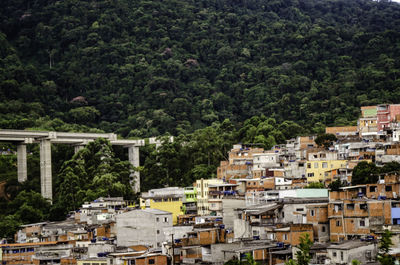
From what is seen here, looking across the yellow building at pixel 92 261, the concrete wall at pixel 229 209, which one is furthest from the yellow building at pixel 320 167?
the yellow building at pixel 92 261

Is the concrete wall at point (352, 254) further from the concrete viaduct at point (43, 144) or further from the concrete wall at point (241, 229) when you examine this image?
the concrete viaduct at point (43, 144)

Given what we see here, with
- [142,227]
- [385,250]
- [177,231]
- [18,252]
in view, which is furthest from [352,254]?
[18,252]

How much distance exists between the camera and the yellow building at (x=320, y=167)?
4800cm

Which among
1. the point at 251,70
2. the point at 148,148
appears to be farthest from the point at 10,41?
the point at 148,148

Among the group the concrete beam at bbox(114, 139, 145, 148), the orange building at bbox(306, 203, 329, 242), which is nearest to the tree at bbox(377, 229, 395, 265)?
the orange building at bbox(306, 203, 329, 242)

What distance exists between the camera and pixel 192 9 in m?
124

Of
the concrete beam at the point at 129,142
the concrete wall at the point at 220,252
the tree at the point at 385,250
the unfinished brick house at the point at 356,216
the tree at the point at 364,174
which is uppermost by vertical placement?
the concrete beam at the point at 129,142

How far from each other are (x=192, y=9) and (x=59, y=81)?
28848 millimetres

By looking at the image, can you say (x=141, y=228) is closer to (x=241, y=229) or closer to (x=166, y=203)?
(x=241, y=229)

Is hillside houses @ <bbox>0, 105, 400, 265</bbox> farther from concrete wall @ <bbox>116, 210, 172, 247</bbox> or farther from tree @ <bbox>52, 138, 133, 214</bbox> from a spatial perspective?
tree @ <bbox>52, 138, 133, 214</bbox>

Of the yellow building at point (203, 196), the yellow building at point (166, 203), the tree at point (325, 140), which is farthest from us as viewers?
the tree at point (325, 140)

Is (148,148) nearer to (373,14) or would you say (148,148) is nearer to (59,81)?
(59,81)

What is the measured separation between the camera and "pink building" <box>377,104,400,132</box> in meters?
56.1

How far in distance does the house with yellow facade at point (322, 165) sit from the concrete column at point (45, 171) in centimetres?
2586
